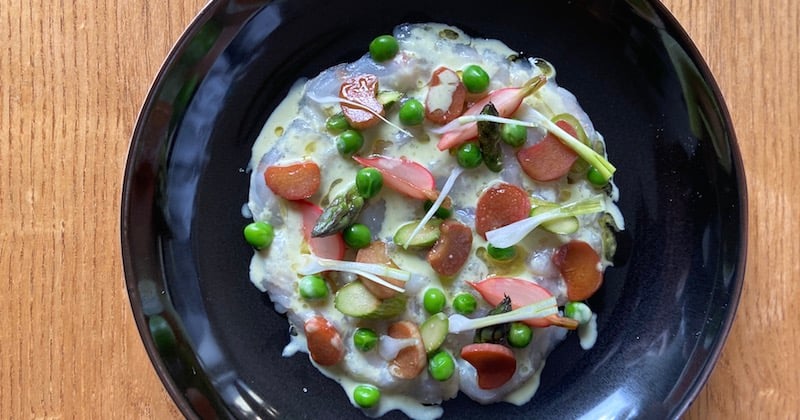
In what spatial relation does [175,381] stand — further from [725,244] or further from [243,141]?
[725,244]

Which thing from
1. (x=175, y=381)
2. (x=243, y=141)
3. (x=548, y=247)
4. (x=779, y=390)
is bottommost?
(x=779, y=390)

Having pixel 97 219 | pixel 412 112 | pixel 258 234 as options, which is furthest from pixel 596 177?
pixel 97 219

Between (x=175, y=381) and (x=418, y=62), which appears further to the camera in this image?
(x=418, y=62)

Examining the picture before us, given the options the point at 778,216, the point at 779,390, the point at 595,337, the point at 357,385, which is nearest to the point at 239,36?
the point at 357,385

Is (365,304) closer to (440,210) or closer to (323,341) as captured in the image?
(323,341)

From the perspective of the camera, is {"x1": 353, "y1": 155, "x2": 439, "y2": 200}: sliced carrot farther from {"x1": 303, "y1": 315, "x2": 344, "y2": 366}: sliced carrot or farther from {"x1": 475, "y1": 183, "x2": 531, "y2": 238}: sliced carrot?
{"x1": 303, "y1": 315, "x2": 344, "y2": 366}: sliced carrot

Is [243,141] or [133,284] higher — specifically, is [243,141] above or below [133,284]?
above

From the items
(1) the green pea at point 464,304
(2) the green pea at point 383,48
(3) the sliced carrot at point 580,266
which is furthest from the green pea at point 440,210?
(2) the green pea at point 383,48
